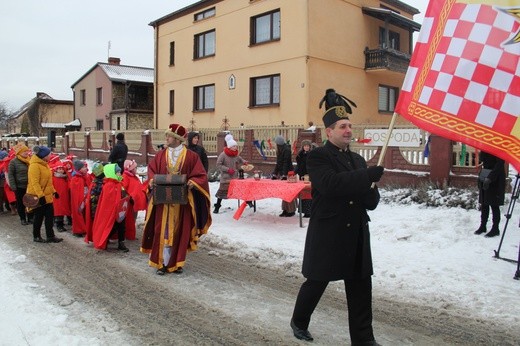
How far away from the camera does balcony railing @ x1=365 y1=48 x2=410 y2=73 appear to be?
21.9 m

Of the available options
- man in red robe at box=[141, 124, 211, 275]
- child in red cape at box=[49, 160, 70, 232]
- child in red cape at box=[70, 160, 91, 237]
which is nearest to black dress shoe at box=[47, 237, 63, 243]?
child in red cape at box=[70, 160, 91, 237]

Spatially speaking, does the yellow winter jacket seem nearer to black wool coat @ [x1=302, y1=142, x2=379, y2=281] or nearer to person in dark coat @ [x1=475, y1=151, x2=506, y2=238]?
black wool coat @ [x1=302, y1=142, x2=379, y2=281]

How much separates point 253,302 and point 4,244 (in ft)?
17.5

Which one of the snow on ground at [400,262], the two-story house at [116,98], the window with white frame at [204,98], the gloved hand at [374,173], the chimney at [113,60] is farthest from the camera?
the chimney at [113,60]

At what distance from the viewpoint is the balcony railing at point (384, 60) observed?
71.8 feet

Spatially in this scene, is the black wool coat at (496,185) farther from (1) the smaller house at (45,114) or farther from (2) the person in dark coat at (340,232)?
(1) the smaller house at (45,114)

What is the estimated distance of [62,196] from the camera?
9.91 meters

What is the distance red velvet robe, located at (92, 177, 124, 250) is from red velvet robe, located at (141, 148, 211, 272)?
144cm

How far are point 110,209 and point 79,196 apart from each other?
6.28 ft

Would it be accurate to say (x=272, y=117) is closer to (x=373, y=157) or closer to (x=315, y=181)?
(x=373, y=157)

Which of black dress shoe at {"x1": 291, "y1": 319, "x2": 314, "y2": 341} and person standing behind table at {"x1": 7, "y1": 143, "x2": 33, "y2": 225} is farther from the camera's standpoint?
person standing behind table at {"x1": 7, "y1": 143, "x2": 33, "y2": 225}

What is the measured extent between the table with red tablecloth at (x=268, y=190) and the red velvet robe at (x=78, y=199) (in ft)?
9.53

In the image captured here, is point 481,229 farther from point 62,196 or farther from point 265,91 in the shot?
point 265,91

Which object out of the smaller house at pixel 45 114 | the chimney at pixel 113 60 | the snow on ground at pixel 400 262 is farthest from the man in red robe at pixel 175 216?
the smaller house at pixel 45 114
